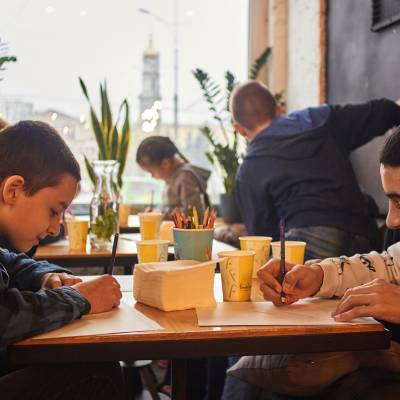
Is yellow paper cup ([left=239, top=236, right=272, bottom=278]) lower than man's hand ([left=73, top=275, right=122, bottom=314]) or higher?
higher

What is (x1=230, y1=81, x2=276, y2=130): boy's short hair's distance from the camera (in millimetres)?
3227

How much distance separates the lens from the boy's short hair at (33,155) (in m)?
1.43

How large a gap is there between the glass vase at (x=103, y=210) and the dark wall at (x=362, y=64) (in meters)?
1.48

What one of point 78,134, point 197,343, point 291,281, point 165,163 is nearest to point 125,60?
point 78,134

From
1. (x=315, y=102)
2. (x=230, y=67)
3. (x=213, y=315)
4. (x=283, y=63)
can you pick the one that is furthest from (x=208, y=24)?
(x=213, y=315)

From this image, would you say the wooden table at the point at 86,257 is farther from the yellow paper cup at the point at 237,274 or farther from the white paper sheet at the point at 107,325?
the white paper sheet at the point at 107,325

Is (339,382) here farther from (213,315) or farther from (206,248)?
(206,248)

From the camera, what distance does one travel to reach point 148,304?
1.48 meters

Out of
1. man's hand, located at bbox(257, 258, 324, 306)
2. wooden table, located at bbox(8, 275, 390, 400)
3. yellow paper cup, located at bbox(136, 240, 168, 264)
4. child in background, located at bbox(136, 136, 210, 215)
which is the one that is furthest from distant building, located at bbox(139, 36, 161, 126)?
wooden table, located at bbox(8, 275, 390, 400)

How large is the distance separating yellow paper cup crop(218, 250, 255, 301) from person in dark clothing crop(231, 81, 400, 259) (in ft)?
4.31

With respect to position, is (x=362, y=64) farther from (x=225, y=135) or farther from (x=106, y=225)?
(x=106, y=225)

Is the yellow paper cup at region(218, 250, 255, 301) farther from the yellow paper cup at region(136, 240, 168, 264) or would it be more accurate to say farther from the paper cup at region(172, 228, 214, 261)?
the yellow paper cup at region(136, 240, 168, 264)

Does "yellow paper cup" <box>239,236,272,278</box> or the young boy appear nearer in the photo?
the young boy

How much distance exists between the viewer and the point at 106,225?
2670 mm
